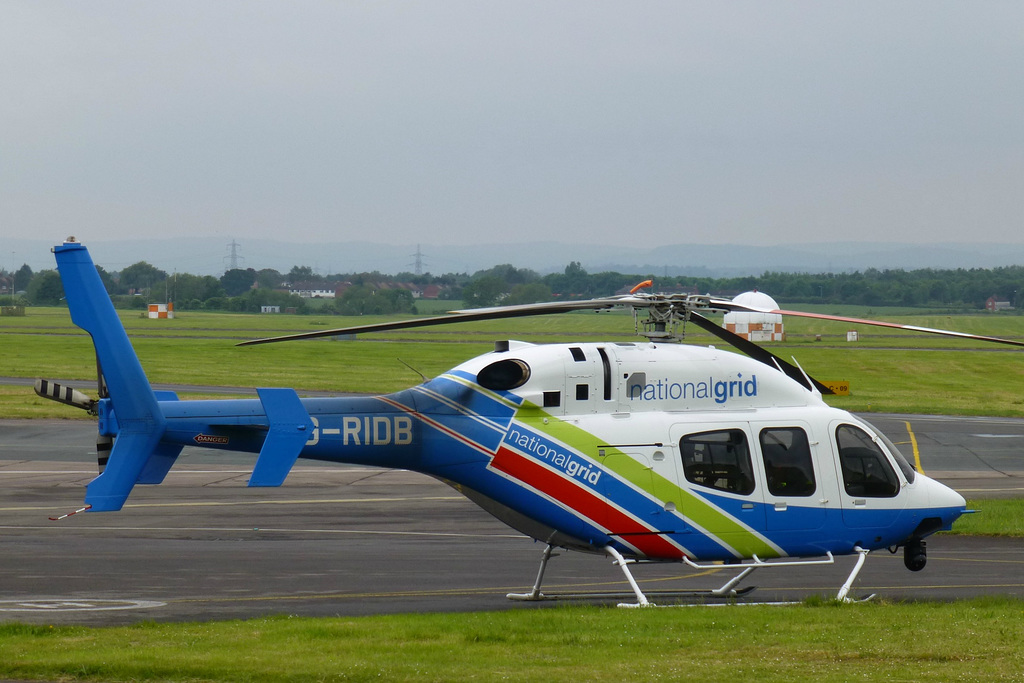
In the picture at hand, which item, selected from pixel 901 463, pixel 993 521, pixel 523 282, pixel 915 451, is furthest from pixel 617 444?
pixel 523 282

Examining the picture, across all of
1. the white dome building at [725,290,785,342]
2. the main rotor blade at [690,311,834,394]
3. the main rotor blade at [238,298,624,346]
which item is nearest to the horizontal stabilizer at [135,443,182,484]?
the main rotor blade at [238,298,624,346]

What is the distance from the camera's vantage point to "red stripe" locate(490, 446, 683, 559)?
41.5ft

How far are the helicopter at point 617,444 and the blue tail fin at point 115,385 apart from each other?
77 mm

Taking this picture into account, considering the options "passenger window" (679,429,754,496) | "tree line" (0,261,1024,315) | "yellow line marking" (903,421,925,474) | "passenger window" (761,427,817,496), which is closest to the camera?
"passenger window" (679,429,754,496)

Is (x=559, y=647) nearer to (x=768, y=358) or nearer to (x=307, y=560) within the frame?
(x=768, y=358)

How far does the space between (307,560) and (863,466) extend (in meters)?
8.48

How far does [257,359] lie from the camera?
2440 inches

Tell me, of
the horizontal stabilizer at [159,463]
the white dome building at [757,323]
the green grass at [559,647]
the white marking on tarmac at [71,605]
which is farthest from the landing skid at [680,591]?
the white dome building at [757,323]

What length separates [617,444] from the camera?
12.7 metres

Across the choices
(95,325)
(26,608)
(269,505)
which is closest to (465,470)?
(95,325)

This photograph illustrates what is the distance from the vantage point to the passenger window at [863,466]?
516 inches

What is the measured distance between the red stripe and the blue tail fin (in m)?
4.46

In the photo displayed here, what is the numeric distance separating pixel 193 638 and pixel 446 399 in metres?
4.22

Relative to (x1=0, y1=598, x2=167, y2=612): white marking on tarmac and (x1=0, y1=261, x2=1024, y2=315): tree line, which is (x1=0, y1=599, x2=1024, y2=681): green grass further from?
(x1=0, y1=261, x2=1024, y2=315): tree line
